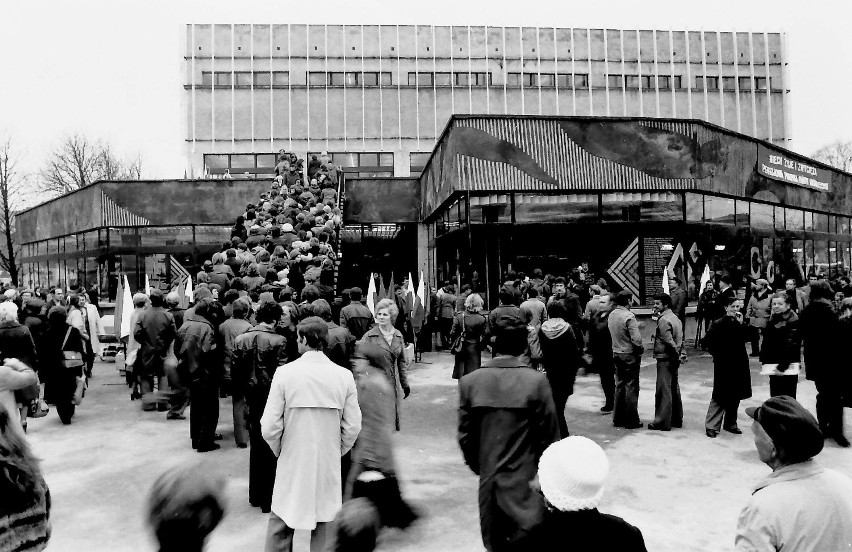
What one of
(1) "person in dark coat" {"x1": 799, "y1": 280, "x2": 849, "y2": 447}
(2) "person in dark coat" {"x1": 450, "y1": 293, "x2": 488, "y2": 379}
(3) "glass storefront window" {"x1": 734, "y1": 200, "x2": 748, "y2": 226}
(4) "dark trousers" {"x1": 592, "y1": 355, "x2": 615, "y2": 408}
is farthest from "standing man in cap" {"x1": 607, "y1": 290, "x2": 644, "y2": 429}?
(3) "glass storefront window" {"x1": 734, "y1": 200, "x2": 748, "y2": 226}

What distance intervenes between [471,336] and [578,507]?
25.5ft

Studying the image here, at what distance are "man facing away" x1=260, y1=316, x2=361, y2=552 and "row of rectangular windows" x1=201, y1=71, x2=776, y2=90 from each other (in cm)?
4185

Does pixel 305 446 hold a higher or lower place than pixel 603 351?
higher

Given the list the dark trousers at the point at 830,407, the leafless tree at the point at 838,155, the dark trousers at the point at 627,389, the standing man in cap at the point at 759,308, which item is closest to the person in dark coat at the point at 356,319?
the dark trousers at the point at 627,389

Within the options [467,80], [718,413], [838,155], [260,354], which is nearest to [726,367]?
[718,413]

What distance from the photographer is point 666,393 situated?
8.93 metres

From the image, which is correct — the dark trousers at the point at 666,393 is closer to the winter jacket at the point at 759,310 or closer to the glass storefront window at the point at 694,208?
the winter jacket at the point at 759,310

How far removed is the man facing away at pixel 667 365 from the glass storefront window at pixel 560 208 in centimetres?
885

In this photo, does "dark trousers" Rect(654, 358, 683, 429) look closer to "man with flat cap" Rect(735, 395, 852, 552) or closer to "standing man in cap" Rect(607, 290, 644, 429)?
"standing man in cap" Rect(607, 290, 644, 429)

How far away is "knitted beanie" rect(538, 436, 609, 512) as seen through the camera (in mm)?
2268

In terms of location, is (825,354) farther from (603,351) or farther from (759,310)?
(759,310)

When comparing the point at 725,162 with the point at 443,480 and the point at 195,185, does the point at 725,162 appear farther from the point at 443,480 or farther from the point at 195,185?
the point at 195,185

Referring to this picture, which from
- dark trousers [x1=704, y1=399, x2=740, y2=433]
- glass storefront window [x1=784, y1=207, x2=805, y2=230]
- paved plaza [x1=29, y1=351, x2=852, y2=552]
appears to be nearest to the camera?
paved plaza [x1=29, y1=351, x2=852, y2=552]

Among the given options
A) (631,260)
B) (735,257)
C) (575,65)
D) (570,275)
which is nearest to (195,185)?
(570,275)
